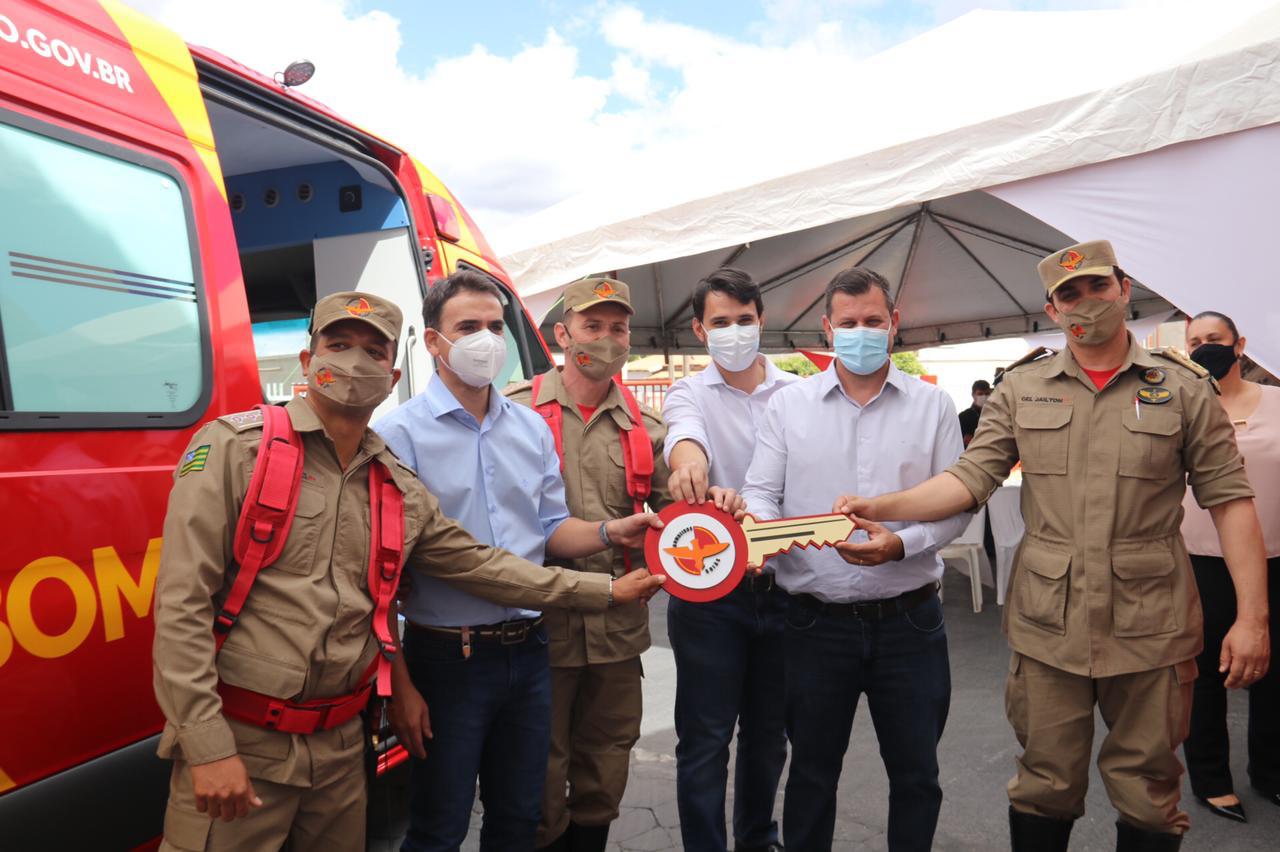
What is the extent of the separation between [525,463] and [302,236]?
84.0 inches

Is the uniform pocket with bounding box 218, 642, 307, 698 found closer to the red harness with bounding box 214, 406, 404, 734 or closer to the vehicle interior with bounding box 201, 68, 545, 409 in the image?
the red harness with bounding box 214, 406, 404, 734

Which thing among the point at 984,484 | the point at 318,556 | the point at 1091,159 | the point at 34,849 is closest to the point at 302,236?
the point at 318,556

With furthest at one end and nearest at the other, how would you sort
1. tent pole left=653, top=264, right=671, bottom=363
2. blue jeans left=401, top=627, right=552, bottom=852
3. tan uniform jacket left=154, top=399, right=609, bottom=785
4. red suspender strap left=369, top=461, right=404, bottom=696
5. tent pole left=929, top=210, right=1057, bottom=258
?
tent pole left=653, top=264, right=671, bottom=363 → tent pole left=929, top=210, right=1057, bottom=258 → blue jeans left=401, top=627, right=552, bottom=852 → red suspender strap left=369, top=461, right=404, bottom=696 → tan uniform jacket left=154, top=399, right=609, bottom=785

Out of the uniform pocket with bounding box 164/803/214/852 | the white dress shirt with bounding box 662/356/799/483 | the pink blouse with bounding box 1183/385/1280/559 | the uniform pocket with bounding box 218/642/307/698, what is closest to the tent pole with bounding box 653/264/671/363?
the white dress shirt with bounding box 662/356/799/483

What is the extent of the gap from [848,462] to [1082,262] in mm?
841

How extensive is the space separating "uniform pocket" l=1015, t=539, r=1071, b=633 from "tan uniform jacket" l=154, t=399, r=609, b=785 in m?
1.69

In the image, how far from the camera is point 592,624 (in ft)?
8.09

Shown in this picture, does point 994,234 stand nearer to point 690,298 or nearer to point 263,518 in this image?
point 690,298

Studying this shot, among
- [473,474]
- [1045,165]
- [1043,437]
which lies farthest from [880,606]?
[1045,165]

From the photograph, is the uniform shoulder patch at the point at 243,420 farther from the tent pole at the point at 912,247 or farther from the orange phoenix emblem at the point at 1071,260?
the tent pole at the point at 912,247

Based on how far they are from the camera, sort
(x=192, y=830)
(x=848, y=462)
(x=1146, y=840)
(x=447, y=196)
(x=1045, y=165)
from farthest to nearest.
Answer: (x=1045, y=165) < (x=447, y=196) < (x=848, y=462) < (x=1146, y=840) < (x=192, y=830)

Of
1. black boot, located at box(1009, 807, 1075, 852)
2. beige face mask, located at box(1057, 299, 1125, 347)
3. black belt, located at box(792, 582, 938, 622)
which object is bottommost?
black boot, located at box(1009, 807, 1075, 852)

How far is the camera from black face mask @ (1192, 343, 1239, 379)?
3322 mm

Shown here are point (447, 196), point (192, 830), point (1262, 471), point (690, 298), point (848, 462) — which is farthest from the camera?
point (690, 298)
